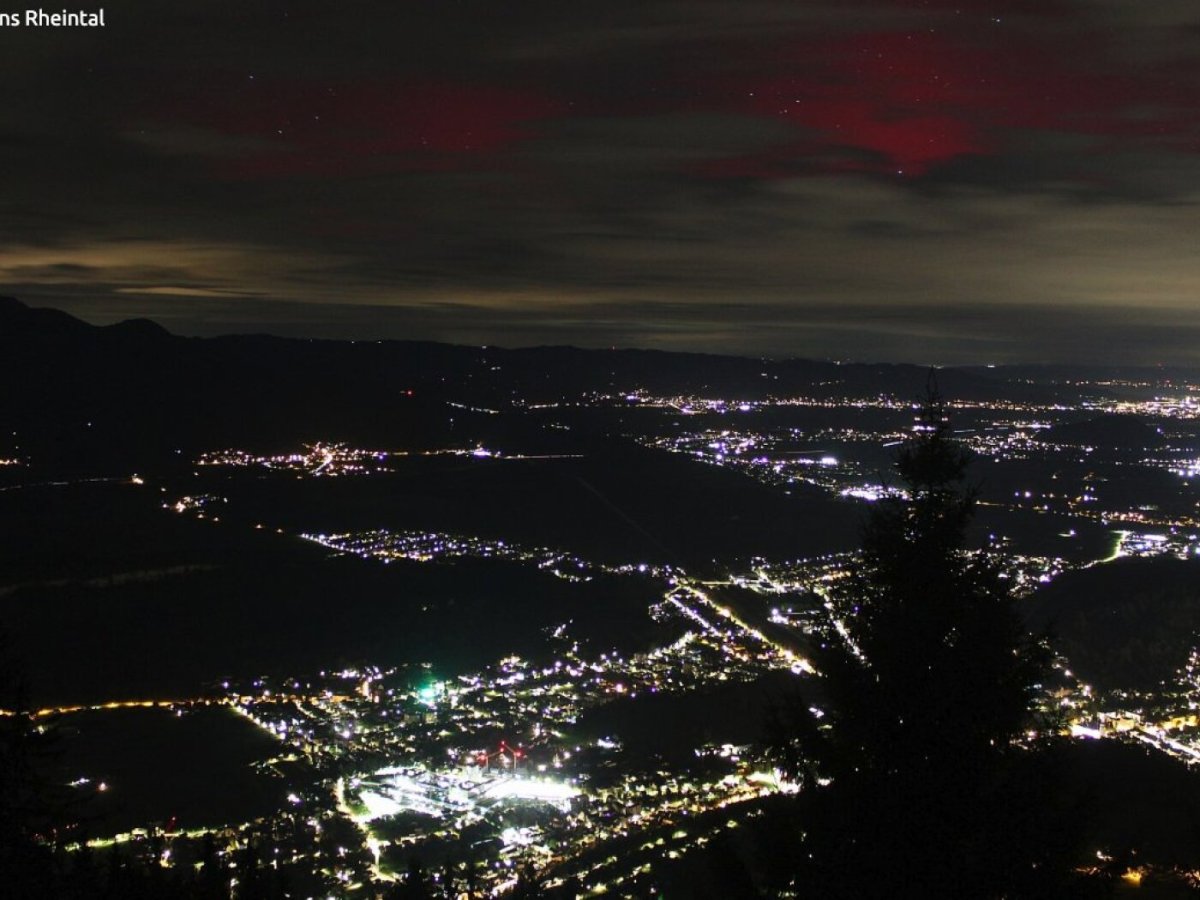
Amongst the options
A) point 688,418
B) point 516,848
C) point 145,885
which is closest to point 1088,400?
point 688,418

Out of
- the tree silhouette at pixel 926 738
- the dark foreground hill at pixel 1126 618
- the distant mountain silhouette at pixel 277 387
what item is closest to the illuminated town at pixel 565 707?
the tree silhouette at pixel 926 738

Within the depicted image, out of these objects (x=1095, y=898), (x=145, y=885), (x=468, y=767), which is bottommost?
(x=468, y=767)

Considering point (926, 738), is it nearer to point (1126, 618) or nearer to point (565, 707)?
point (565, 707)

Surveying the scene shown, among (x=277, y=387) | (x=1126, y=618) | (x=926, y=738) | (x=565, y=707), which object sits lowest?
(x=565, y=707)

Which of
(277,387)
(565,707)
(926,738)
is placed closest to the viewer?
(926,738)

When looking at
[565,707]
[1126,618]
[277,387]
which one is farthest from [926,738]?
[277,387]

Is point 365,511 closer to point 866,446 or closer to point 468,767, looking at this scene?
point 468,767

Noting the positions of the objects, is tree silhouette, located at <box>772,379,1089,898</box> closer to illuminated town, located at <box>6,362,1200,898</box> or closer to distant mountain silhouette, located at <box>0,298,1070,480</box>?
illuminated town, located at <box>6,362,1200,898</box>

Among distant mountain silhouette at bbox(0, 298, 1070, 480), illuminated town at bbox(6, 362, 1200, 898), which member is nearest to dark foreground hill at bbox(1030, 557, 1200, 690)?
illuminated town at bbox(6, 362, 1200, 898)

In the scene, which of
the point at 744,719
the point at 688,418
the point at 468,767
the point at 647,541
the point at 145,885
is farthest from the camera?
the point at 688,418
